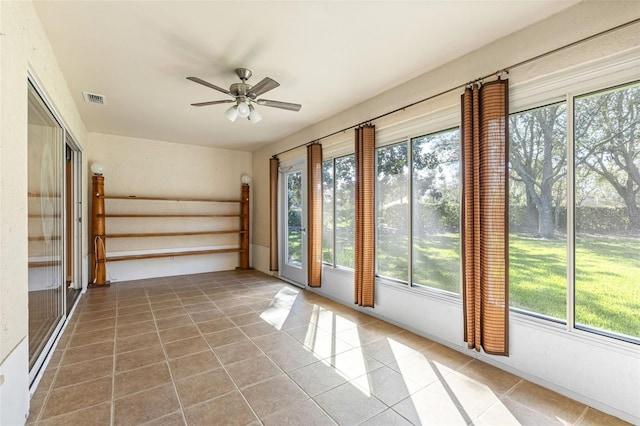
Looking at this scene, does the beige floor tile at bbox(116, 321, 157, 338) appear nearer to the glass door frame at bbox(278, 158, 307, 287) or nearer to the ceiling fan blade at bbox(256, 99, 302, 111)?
the glass door frame at bbox(278, 158, 307, 287)

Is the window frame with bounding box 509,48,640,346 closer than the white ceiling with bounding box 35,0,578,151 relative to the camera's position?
Yes

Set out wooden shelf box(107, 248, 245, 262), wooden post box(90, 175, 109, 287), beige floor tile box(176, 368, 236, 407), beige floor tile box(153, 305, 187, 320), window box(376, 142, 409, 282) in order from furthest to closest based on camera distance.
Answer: wooden shelf box(107, 248, 245, 262)
wooden post box(90, 175, 109, 287)
beige floor tile box(153, 305, 187, 320)
window box(376, 142, 409, 282)
beige floor tile box(176, 368, 236, 407)

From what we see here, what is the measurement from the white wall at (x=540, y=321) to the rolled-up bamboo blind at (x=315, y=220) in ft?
4.14

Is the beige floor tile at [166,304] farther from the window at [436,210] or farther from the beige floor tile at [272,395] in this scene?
the window at [436,210]

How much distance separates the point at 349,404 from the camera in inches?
75.2

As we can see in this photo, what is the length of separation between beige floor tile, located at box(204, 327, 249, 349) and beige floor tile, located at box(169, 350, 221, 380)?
0.19 meters

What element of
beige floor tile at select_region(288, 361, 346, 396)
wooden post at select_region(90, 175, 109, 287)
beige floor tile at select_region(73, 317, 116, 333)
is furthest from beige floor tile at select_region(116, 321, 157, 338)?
wooden post at select_region(90, 175, 109, 287)

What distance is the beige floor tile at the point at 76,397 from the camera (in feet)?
6.03

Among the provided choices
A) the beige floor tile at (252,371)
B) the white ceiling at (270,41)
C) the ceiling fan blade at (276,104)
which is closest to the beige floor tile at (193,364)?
the beige floor tile at (252,371)

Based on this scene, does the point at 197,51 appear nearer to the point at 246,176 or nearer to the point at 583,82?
the point at 583,82

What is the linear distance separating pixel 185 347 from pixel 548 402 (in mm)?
2873

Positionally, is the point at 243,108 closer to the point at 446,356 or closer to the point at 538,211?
the point at 538,211

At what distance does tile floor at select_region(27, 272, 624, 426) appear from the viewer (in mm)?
1804

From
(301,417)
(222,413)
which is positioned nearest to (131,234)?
(222,413)
